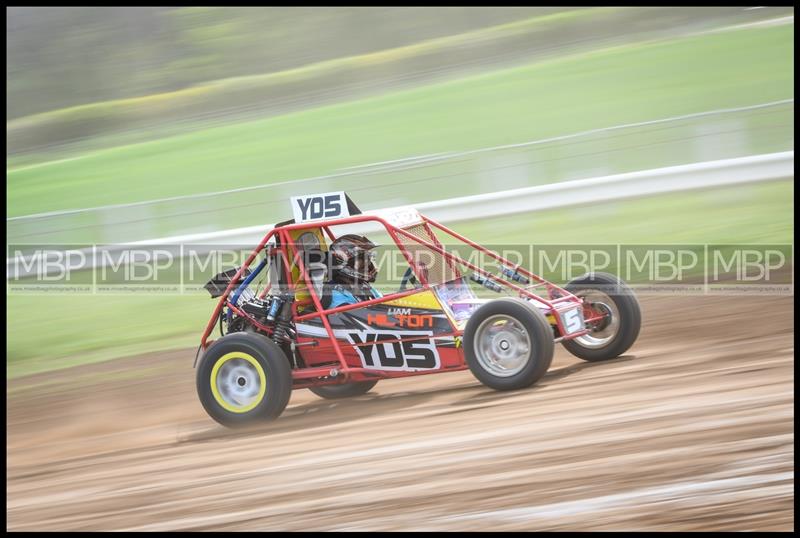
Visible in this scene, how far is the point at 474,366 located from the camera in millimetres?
6254

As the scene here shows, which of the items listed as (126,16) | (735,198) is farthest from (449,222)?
(126,16)

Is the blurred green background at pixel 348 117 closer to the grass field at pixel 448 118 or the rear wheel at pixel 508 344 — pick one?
the grass field at pixel 448 118

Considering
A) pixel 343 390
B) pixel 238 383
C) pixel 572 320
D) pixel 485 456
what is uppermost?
pixel 572 320

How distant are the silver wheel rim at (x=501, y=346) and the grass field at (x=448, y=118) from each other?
1244 cm

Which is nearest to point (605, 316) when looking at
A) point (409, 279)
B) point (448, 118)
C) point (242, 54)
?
point (409, 279)

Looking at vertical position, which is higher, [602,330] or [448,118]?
[448,118]

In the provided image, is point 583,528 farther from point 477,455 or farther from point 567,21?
point 567,21

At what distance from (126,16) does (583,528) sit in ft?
95.4

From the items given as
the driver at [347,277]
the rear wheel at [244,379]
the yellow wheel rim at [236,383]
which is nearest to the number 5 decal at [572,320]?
the driver at [347,277]

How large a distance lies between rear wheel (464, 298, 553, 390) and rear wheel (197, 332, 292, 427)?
1.39 m

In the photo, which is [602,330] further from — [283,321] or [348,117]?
[348,117]

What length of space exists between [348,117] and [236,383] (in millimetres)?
15682

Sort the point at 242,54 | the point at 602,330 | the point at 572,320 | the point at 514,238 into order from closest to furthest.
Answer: the point at 572,320 < the point at 602,330 < the point at 514,238 < the point at 242,54

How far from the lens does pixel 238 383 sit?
6746mm
